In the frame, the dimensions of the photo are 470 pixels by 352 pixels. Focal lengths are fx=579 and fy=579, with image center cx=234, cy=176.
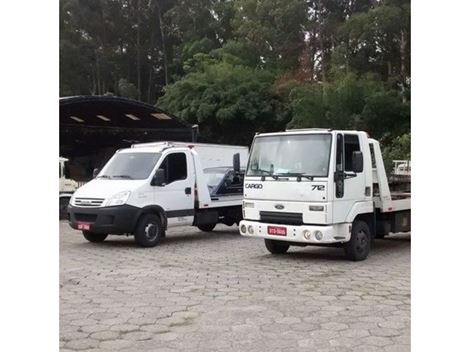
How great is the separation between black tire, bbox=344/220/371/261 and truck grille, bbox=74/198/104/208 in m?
4.82

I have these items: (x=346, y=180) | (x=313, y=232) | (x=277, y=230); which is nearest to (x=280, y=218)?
(x=277, y=230)

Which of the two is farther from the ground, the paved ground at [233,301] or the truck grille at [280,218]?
the truck grille at [280,218]

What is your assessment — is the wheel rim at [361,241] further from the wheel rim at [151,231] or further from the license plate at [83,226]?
the license plate at [83,226]

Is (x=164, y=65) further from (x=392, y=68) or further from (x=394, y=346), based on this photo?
(x=394, y=346)

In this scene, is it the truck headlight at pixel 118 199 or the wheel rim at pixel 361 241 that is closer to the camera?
the wheel rim at pixel 361 241

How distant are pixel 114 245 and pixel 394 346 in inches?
316

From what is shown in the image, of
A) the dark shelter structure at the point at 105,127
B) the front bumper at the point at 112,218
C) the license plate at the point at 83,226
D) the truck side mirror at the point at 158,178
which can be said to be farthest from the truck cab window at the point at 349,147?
the dark shelter structure at the point at 105,127

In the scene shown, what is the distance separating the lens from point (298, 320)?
5879 millimetres

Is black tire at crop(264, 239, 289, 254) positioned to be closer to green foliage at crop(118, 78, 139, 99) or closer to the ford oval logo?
the ford oval logo

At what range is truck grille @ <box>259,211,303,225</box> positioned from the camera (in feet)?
30.2

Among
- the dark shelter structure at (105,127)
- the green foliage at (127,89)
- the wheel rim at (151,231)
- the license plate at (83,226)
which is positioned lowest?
the wheel rim at (151,231)

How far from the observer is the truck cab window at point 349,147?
9.30 meters

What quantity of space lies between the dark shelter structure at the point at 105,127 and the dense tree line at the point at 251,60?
155 inches

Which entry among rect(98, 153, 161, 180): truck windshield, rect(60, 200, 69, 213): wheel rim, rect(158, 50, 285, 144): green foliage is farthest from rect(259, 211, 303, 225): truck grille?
rect(158, 50, 285, 144): green foliage
